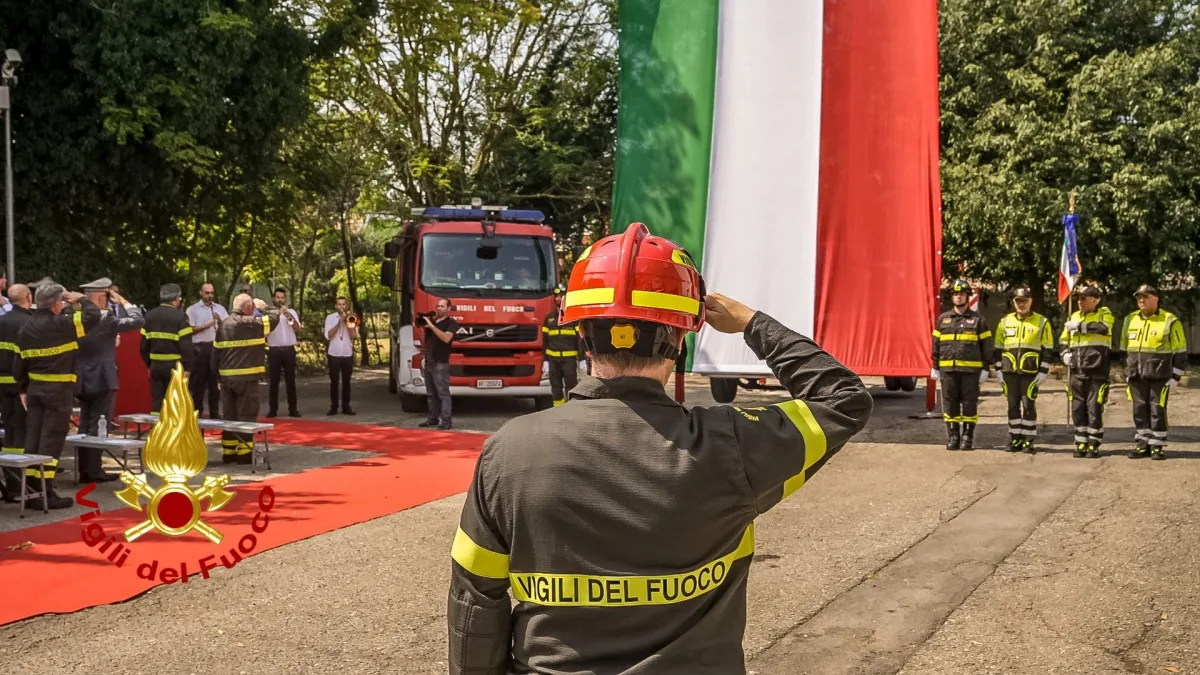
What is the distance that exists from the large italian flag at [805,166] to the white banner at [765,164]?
0.05 ft

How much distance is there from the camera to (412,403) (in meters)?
16.0

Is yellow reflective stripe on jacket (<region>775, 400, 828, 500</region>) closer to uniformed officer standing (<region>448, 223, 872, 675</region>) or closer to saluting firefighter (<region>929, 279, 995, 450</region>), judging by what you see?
uniformed officer standing (<region>448, 223, 872, 675</region>)

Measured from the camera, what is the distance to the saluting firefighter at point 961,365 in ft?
38.7

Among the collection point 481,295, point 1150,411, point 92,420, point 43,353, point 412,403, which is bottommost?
point 412,403

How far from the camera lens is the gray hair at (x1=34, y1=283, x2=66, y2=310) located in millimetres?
8508

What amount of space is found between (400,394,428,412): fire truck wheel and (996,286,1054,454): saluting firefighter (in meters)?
8.67

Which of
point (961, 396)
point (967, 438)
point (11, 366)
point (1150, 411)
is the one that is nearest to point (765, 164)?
point (961, 396)

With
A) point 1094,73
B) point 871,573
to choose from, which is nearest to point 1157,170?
point 1094,73

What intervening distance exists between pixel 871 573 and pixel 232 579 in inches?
160

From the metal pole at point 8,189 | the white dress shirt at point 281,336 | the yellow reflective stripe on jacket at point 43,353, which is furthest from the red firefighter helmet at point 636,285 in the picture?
the metal pole at point 8,189

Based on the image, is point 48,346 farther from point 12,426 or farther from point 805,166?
point 805,166

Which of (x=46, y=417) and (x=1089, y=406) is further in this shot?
(x=1089, y=406)

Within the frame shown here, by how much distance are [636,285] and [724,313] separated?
0.98 feet

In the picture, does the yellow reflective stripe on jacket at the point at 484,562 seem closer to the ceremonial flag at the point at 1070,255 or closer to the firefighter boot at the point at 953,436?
the firefighter boot at the point at 953,436
